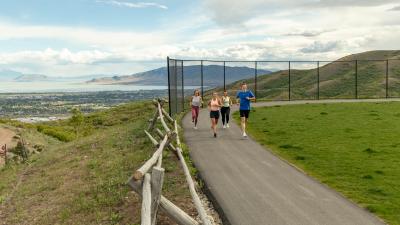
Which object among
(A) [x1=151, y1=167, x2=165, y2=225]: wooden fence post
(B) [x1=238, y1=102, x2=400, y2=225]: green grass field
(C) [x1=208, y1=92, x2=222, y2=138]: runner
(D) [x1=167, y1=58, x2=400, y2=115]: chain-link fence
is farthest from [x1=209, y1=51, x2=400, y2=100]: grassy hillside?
(A) [x1=151, y1=167, x2=165, y2=225]: wooden fence post

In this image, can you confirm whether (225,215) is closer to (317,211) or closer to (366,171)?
(317,211)

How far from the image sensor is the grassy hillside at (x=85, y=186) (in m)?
11.4

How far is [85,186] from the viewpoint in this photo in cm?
1529

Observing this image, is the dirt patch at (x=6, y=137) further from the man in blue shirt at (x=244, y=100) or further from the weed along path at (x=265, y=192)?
the weed along path at (x=265, y=192)

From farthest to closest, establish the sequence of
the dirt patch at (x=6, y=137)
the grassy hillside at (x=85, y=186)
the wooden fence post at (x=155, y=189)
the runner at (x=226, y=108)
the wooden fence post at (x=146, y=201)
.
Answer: the dirt patch at (x=6, y=137) → the runner at (x=226, y=108) → the grassy hillside at (x=85, y=186) → the wooden fence post at (x=155, y=189) → the wooden fence post at (x=146, y=201)

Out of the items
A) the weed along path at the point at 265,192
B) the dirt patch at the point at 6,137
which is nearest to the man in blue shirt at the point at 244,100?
the weed along path at the point at 265,192

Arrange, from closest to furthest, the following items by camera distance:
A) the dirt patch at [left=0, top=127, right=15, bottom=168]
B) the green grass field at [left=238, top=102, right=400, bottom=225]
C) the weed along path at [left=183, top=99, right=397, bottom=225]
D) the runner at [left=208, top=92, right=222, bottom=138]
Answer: the weed along path at [left=183, top=99, right=397, bottom=225] → the green grass field at [left=238, top=102, right=400, bottom=225] → the runner at [left=208, top=92, right=222, bottom=138] → the dirt patch at [left=0, top=127, right=15, bottom=168]

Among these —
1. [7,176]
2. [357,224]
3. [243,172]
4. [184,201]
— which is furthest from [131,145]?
[357,224]

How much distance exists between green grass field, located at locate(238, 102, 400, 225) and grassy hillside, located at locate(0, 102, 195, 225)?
4.02 m

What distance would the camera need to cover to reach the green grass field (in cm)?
Answer: 1095

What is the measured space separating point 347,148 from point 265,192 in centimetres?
706

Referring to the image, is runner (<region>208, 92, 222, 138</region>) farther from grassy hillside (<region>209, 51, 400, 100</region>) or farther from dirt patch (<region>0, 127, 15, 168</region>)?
grassy hillside (<region>209, 51, 400, 100</region>)

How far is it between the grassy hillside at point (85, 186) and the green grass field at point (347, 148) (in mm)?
4020

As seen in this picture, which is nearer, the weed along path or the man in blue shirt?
the weed along path
